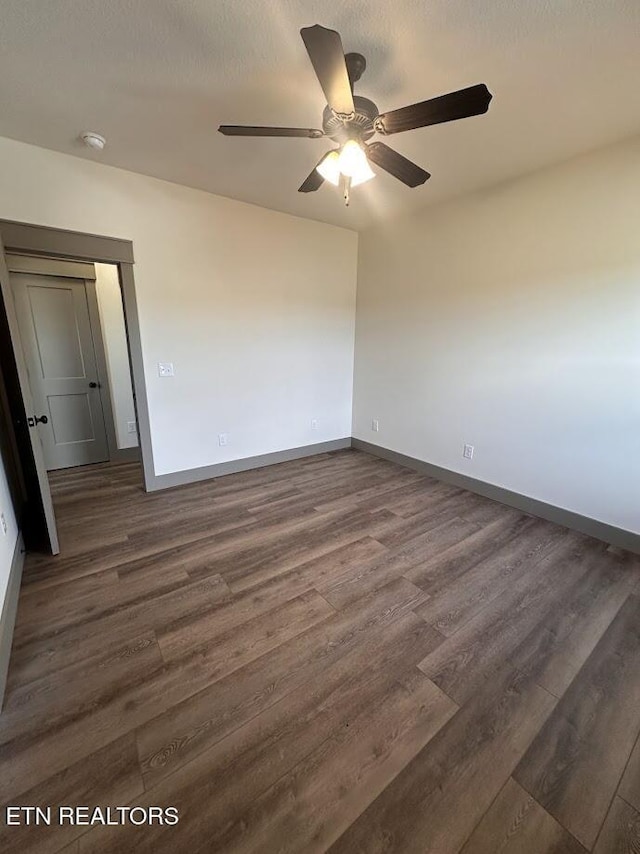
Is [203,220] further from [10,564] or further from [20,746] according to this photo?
[20,746]

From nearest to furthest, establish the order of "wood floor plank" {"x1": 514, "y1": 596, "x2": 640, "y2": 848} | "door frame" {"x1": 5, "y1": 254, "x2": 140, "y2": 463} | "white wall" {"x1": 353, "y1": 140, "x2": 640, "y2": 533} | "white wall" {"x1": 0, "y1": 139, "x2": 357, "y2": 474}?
"wood floor plank" {"x1": 514, "y1": 596, "x2": 640, "y2": 848}
"white wall" {"x1": 353, "y1": 140, "x2": 640, "y2": 533}
"white wall" {"x1": 0, "y1": 139, "x2": 357, "y2": 474}
"door frame" {"x1": 5, "y1": 254, "x2": 140, "y2": 463}

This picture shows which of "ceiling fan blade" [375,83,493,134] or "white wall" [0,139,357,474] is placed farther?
"white wall" [0,139,357,474]

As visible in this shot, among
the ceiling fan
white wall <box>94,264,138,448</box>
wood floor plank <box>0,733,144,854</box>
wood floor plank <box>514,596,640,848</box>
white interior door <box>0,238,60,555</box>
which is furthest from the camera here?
white wall <box>94,264,138,448</box>

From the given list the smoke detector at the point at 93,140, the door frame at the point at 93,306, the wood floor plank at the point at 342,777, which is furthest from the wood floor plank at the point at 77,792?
the smoke detector at the point at 93,140

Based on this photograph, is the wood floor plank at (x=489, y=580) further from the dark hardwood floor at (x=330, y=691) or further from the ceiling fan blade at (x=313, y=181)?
the ceiling fan blade at (x=313, y=181)

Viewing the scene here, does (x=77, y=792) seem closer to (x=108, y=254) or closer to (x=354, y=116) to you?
(x=354, y=116)

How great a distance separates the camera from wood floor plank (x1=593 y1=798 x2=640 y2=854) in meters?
1.01

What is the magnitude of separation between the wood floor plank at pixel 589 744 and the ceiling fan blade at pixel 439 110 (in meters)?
2.39

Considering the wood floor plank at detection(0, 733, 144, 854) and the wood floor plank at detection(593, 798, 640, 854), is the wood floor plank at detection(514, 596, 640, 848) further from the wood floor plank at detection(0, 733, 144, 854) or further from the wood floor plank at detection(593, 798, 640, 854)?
the wood floor plank at detection(0, 733, 144, 854)

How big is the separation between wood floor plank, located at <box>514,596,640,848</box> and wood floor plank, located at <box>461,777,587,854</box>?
0.04 meters

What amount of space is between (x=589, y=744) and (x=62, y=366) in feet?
16.0

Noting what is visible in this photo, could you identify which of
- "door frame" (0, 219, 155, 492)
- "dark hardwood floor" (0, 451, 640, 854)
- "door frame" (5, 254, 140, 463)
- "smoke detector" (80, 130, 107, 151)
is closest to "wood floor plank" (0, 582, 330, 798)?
"dark hardwood floor" (0, 451, 640, 854)

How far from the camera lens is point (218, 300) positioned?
3.27 m

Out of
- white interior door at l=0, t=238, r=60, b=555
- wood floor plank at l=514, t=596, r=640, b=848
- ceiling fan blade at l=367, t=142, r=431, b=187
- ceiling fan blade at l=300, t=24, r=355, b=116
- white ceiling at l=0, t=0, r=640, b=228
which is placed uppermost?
white ceiling at l=0, t=0, r=640, b=228
